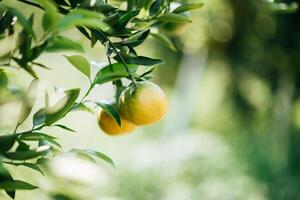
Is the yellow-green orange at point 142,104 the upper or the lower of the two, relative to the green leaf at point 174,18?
lower

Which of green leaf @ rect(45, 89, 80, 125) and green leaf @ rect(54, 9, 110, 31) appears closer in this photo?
green leaf @ rect(54, 9, 110, 31)

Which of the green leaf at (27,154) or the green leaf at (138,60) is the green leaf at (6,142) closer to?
the green leaf at (27,154)

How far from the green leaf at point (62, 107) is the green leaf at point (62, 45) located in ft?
0.25

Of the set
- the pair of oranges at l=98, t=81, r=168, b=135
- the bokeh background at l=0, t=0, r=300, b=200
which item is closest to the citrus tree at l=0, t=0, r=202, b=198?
the pair of oranges at l=98, t=81, r=168, b=135

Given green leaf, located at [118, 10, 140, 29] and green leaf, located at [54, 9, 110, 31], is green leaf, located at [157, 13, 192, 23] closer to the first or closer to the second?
green leaf, located at [118, 10, 140, 29]

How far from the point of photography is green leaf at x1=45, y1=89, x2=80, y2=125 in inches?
22.7

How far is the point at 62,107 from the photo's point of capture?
58 centimetres

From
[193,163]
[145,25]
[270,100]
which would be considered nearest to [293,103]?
[270,100]

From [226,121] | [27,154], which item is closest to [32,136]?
[27,154]

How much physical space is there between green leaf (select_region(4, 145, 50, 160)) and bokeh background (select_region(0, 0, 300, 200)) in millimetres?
2820

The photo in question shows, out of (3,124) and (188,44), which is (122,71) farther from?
(188,44)

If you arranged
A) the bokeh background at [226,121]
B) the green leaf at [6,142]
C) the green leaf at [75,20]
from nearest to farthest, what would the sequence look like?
the green leaf at [75,20] < the green leaf at [6,142] < the bokeh background at [226,121]

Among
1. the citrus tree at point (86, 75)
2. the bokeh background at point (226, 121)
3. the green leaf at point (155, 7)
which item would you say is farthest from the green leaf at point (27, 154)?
the bokeh background at point (226, 121)

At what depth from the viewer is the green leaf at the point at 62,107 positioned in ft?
1.89
